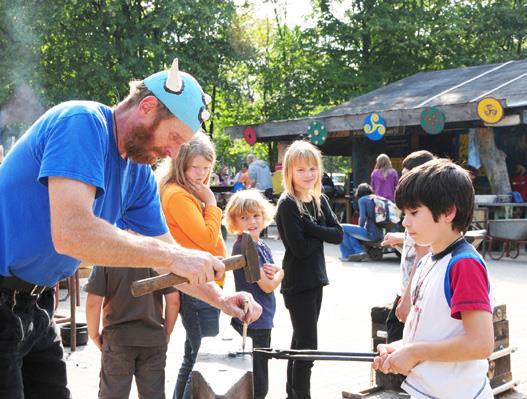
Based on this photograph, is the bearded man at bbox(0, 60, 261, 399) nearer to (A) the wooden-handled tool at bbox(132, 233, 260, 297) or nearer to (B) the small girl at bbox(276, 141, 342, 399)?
(A) the wooden-handled tool at bbox(132, 233, 260, 297)

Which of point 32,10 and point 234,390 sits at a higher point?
point 32,10

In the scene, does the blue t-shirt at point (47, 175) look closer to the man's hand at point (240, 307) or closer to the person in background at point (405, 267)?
the man's hand at point (240, 307)

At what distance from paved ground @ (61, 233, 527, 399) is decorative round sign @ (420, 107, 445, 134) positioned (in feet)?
13.2

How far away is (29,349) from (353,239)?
10.5 m

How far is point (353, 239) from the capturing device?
1309 centimetres

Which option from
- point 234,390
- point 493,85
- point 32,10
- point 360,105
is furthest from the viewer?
point 32,10

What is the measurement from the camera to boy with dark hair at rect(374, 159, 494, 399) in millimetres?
2498

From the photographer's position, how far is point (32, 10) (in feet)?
86.2

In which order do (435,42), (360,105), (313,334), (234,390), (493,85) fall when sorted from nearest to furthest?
(234,390)
(313,334)
(493,85)
(360,105)
(435,42)

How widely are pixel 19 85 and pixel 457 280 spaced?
2609 centimetres

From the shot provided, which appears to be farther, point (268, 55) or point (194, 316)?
point (268, 55)

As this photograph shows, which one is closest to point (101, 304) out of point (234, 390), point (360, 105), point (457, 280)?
point (234, 390)

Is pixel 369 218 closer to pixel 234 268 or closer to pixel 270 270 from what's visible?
pixel 270 270

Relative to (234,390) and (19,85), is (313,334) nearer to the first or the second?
(234,390)
